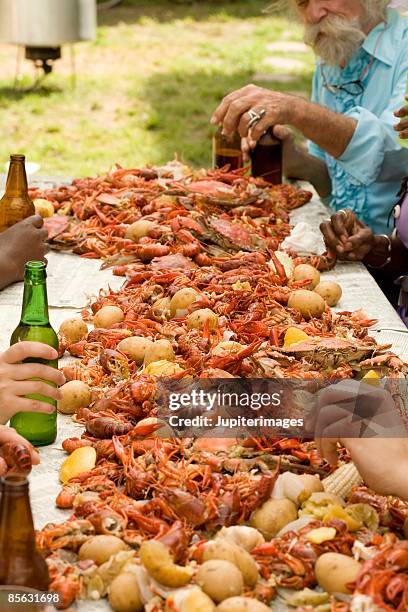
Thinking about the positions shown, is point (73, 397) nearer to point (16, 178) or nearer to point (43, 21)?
point (16, 178)

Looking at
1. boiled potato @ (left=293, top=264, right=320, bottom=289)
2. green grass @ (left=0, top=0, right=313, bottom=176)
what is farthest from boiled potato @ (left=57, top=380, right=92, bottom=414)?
green grass @ (left=0, top=0, right=313, bottom=176)

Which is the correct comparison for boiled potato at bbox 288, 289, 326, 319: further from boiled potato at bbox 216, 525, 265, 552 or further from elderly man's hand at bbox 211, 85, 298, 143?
boiled potato at bbox 216, 525, 265, 552

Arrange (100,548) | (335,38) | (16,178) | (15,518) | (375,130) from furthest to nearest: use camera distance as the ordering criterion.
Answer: (335,38), (375,130), (16,178), (100,548), (15,518)

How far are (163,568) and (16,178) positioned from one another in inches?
74.6

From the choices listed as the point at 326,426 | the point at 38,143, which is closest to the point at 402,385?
the point at 326,426

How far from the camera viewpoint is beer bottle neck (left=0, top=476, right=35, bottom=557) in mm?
1444

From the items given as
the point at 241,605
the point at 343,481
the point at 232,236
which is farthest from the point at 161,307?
the point at 241,605

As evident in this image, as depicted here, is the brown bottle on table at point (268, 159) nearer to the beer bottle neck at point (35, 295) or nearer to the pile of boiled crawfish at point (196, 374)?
the pile of boiled crawfish at point (196, 374)

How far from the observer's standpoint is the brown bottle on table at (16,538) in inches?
57.0

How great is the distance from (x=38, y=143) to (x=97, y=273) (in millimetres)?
4651

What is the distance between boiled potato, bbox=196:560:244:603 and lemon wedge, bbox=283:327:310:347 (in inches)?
38.1

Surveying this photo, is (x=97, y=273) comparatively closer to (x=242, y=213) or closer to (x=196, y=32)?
(x=242, y=213)

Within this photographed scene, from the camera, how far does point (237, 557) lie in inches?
63.5

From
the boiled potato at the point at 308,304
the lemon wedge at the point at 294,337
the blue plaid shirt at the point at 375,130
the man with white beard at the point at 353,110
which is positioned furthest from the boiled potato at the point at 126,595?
the blue plaid shirt at the point at 375,130
